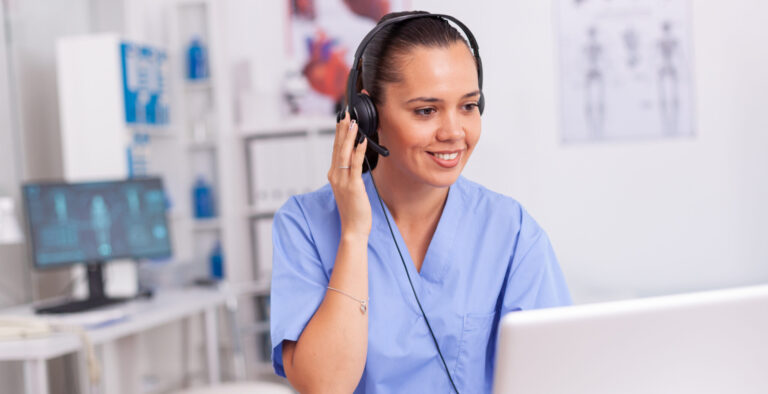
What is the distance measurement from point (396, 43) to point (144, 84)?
2259 millimetres

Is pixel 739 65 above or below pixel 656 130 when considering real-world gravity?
above

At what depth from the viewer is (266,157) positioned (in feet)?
10.2

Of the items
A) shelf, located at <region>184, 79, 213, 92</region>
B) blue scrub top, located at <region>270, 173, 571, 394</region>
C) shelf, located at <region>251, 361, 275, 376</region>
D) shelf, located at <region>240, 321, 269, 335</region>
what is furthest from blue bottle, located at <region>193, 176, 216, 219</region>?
blue scrub top, located at <region>270, 173, 571, 394</region>

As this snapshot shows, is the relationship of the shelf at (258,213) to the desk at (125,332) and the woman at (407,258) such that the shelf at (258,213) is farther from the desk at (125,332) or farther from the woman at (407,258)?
the woman at (407,258)

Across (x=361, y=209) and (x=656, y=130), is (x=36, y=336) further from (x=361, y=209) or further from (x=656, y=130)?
(x=656, y=130)

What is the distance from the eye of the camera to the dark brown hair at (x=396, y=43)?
0.99m

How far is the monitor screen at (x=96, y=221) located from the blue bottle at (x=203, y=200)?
2.10 feet

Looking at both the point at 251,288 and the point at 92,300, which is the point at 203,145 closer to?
the point at 251,288

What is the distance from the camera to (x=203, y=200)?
329cm

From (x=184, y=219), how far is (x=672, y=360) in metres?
2.96

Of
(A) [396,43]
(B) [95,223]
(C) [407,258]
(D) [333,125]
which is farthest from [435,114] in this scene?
(D) [333,125]

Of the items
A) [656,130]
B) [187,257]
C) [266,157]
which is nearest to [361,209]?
[656,130]

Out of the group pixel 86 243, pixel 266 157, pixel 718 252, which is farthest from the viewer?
pixel 266 157

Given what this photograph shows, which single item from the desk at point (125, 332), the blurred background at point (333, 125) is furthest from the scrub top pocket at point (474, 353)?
the desk at point (125, 332)
